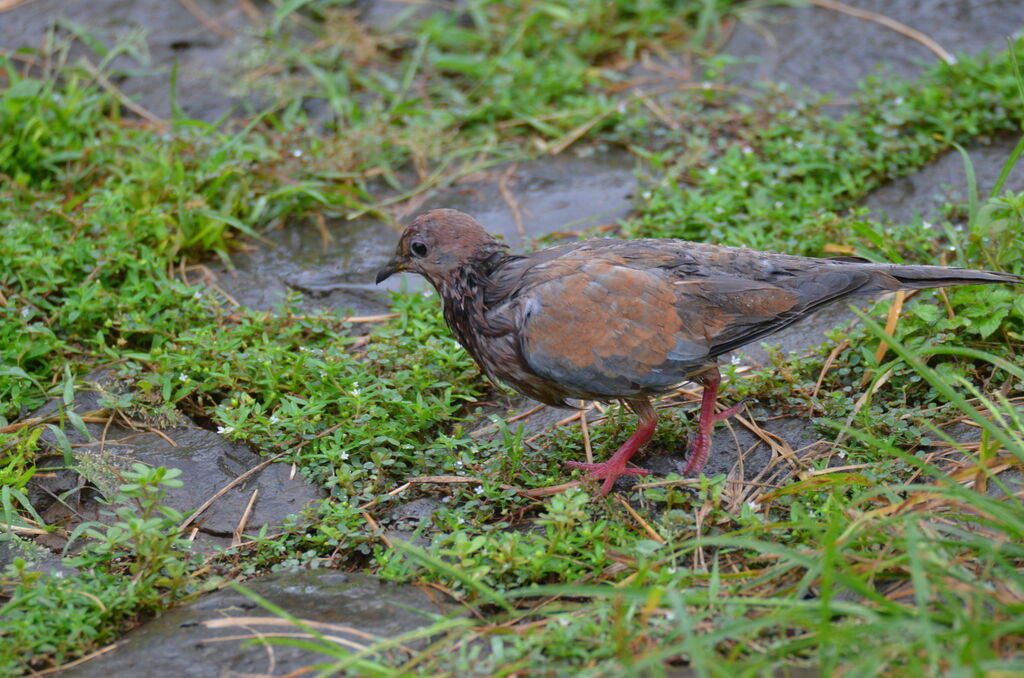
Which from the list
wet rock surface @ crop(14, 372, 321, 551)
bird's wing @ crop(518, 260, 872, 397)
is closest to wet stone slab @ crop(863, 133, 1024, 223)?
bird's wing @ crop(518, 260, 872, 397)

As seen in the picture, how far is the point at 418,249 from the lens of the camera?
4.46m

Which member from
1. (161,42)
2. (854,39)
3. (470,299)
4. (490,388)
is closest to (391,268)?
(470,299)

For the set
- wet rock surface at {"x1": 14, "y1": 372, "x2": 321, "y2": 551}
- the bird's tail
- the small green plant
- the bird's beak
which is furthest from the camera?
the bird's beak

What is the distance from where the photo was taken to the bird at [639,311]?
386 cm

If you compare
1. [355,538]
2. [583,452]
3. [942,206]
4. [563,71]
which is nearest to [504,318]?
[583,452]

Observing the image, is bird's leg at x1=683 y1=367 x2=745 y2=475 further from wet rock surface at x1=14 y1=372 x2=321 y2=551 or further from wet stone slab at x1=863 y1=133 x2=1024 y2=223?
wet stone slab at x1=863 y1=133 x2=1024 y2=223

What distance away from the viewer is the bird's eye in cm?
443

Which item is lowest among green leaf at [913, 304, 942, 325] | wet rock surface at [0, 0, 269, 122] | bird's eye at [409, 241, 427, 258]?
green leaf at [913, 304, 942, 325]

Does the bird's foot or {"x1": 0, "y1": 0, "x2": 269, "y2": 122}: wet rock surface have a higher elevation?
{"x1": 0, "y1": 0, "x2": 269, "y2": 122}: wet rock surface

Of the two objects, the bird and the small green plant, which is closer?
the small green plant

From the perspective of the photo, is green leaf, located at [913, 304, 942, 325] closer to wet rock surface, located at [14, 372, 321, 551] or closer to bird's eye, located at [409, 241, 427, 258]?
bird's eye, located at [409, 241, 427, 258]

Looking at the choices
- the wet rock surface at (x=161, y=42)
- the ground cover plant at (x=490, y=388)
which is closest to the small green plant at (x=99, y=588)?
the ground cover plant at (x=490, y=388)

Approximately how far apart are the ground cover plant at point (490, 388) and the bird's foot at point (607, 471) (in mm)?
111

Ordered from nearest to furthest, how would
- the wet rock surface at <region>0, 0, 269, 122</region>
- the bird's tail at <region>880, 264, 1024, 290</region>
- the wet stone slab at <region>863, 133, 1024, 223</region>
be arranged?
the bird's tail at <region>880, 264, 1024, 290</region>
the wet stone slab at <region>863, 133, 1024, 223</region>
the wet rock surface at <region>0, 0, 269, 122</region>
